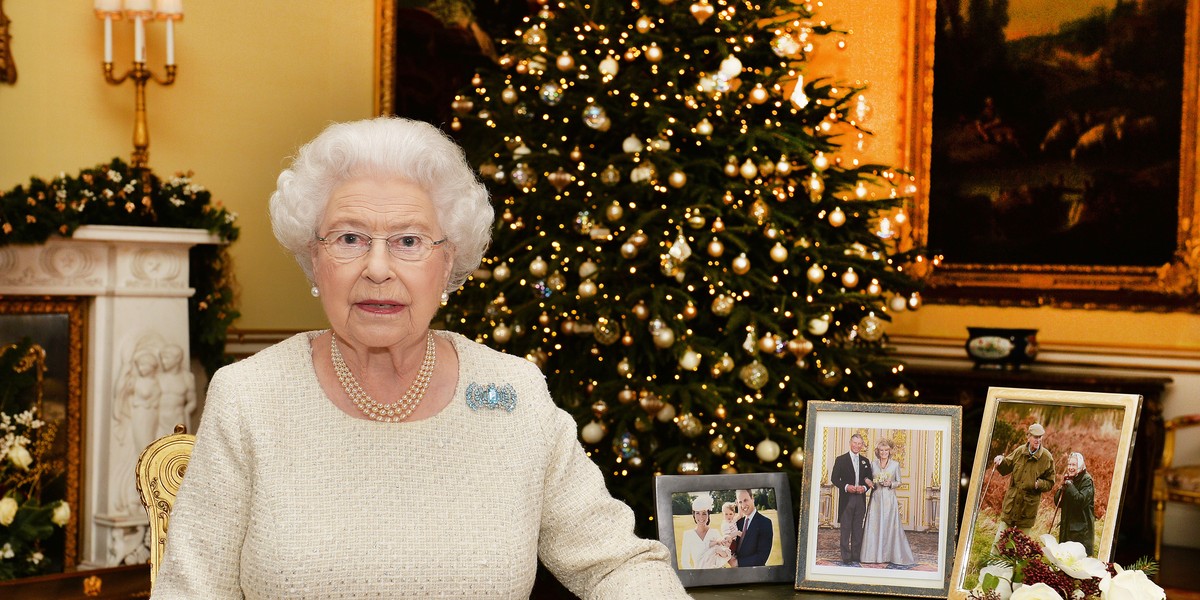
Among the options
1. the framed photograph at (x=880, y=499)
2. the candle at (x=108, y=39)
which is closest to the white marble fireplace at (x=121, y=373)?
the candle at (x=108, y=39)

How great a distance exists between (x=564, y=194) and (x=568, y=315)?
48cm

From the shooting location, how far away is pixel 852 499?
221 cm

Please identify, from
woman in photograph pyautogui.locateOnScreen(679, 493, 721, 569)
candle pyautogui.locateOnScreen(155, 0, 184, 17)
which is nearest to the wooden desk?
woman in photograph pyautogui.locateOnScreen(679, 493, 721, 569)

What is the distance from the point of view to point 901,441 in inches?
86.8

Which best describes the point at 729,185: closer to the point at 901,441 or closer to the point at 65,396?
the point at 901,441

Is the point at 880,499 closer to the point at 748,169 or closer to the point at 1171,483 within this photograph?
the point at 748,169

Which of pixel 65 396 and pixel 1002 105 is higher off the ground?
pixel 1002 105

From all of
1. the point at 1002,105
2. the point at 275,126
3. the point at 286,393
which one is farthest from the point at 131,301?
the point at 1002,105

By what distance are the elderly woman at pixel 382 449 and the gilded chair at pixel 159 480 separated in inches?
16.6

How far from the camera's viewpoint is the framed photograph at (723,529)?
232cm

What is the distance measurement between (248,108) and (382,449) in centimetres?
478

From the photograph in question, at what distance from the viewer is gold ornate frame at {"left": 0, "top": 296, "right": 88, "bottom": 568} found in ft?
17.3

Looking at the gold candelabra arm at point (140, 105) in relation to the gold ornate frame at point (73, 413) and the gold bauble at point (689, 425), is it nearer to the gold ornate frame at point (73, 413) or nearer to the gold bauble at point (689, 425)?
the gold ornate frame at point (73, 413)

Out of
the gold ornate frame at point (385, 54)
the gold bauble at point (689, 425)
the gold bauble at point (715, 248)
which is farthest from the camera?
the gold ornate frame at point (385, 54)
